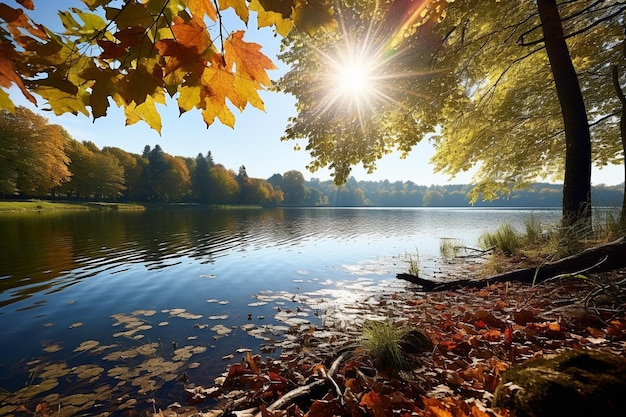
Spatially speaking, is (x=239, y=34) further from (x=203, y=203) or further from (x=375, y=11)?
(x=203, y=203)

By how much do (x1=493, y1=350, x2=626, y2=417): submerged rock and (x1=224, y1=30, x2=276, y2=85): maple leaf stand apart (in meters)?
2.25

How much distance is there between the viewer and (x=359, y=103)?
7.71 m

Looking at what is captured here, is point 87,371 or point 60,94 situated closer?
point 60,94

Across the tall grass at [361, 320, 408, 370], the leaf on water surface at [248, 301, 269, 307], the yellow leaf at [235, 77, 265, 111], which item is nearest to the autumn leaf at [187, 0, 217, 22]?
the yellow leaf at [235, 77, 265, 111]

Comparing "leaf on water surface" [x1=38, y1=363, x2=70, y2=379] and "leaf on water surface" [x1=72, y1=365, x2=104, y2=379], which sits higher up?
"leaf on water surface" [x1=72, y1=365, x2=104, y2=379]

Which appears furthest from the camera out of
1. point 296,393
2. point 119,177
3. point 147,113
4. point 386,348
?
point 119,177

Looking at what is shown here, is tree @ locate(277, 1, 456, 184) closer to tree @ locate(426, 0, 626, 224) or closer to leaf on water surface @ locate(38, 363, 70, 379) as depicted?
tree @ locate(426, 0, 626, 224)

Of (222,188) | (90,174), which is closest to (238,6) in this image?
(90,174)

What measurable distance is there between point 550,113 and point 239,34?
1271cm

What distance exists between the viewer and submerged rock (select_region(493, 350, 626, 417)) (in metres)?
1.41

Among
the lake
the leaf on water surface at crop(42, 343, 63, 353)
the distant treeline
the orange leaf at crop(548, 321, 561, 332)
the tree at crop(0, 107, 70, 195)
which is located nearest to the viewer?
the orange leaf at crop(548, 321, 561, 332)

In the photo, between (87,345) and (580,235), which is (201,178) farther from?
(580,235)

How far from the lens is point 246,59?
51.8 inches

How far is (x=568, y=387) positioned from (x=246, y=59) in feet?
7.95
